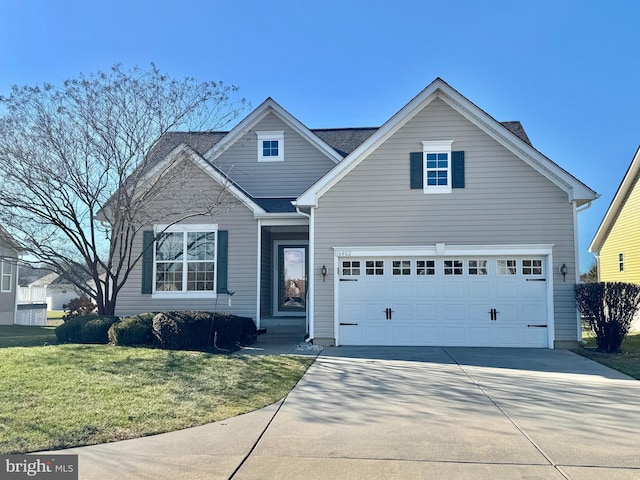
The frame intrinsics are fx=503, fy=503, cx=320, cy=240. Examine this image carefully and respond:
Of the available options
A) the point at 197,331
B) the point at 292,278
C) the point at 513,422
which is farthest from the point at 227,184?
the point at 513,422

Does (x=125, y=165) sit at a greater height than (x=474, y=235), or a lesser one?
greater

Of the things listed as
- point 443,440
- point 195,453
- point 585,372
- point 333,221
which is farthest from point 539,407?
point 333,221

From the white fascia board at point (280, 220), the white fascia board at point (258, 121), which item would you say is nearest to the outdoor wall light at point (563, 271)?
the white fascia board at point (280, 220)

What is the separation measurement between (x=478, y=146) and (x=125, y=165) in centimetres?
894

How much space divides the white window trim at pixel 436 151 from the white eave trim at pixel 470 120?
0.84m

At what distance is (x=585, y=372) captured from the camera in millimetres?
9359

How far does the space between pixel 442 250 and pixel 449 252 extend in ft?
0.60

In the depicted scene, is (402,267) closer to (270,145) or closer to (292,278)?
(292,278)

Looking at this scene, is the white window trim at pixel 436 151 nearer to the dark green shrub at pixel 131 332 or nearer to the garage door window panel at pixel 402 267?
the garage door window panel at pixel 402 267

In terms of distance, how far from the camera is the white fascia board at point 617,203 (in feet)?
65.5

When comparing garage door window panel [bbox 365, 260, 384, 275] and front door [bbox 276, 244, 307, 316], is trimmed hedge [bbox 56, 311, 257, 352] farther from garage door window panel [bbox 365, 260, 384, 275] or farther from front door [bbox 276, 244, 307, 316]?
front door [bbox 276, 244, 307, 316]

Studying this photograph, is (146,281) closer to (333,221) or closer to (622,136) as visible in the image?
(333,221)

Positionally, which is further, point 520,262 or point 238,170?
point 238,170

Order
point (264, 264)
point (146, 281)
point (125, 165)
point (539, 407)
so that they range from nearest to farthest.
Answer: point (539, 407) → point (125, 165) → point (146, 281) → point (264, 264)
